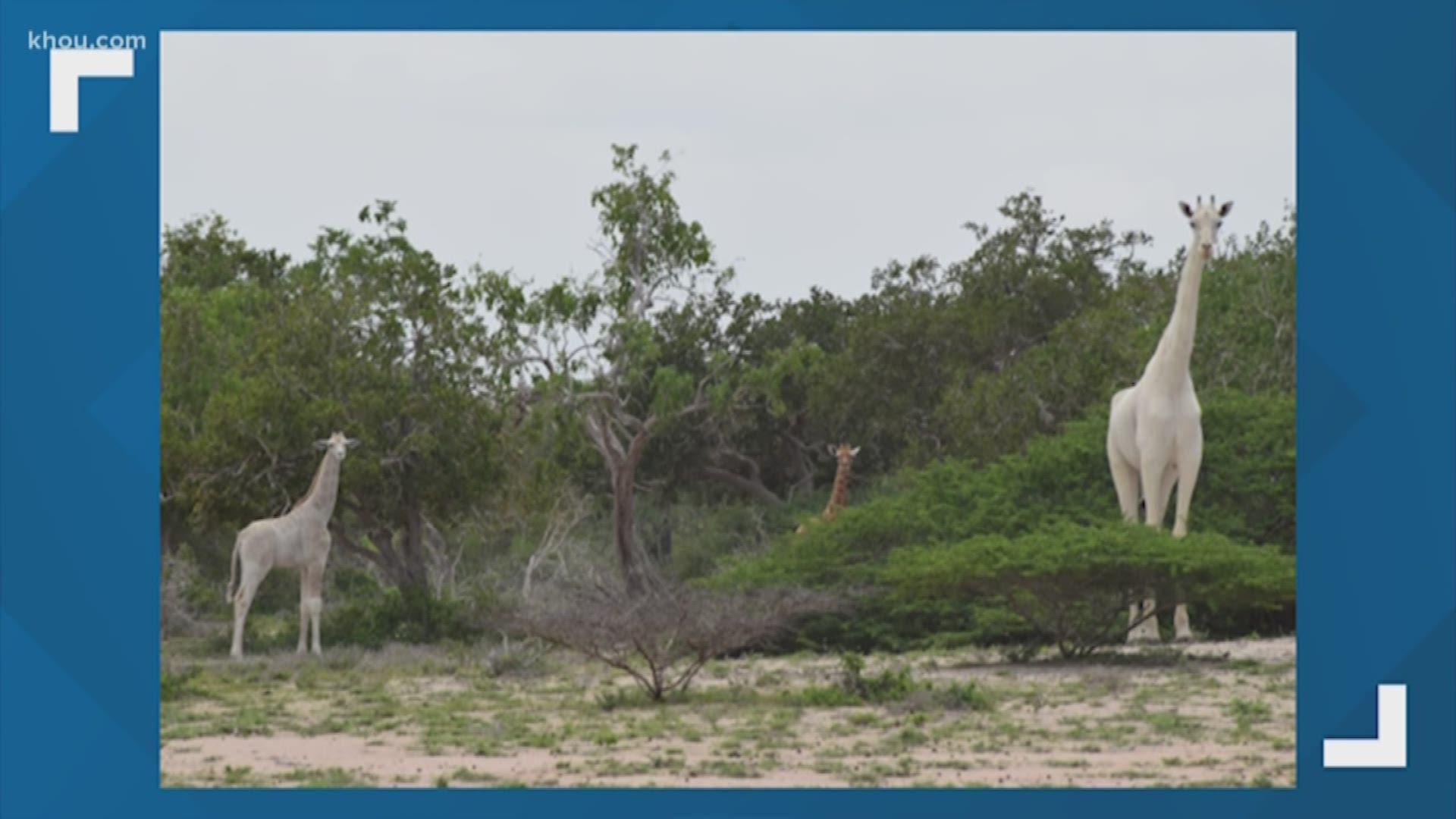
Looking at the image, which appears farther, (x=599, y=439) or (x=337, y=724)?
(x=599, y=439)

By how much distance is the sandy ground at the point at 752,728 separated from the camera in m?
12.8

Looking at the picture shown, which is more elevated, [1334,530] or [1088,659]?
[1334,530]

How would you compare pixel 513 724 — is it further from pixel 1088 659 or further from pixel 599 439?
pixel 599 439

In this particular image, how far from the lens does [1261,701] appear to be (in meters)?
15.3

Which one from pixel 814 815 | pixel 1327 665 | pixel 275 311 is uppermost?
pixel 275 311

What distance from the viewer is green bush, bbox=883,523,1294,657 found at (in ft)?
55.1

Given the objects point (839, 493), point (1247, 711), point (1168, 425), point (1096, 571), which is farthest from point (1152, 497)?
point (839, 493)

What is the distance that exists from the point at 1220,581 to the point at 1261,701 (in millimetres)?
1870

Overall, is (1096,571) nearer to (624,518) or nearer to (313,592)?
(313,592)

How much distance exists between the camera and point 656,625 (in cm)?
1602

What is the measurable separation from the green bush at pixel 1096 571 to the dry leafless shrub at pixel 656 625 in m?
1.33

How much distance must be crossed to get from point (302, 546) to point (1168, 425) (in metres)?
8.02

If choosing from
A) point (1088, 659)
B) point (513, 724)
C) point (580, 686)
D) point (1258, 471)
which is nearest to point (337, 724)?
point (513, 724)

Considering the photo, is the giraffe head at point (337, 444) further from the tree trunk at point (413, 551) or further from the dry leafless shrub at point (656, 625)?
the dry leafless shrub at point (656, 625)
